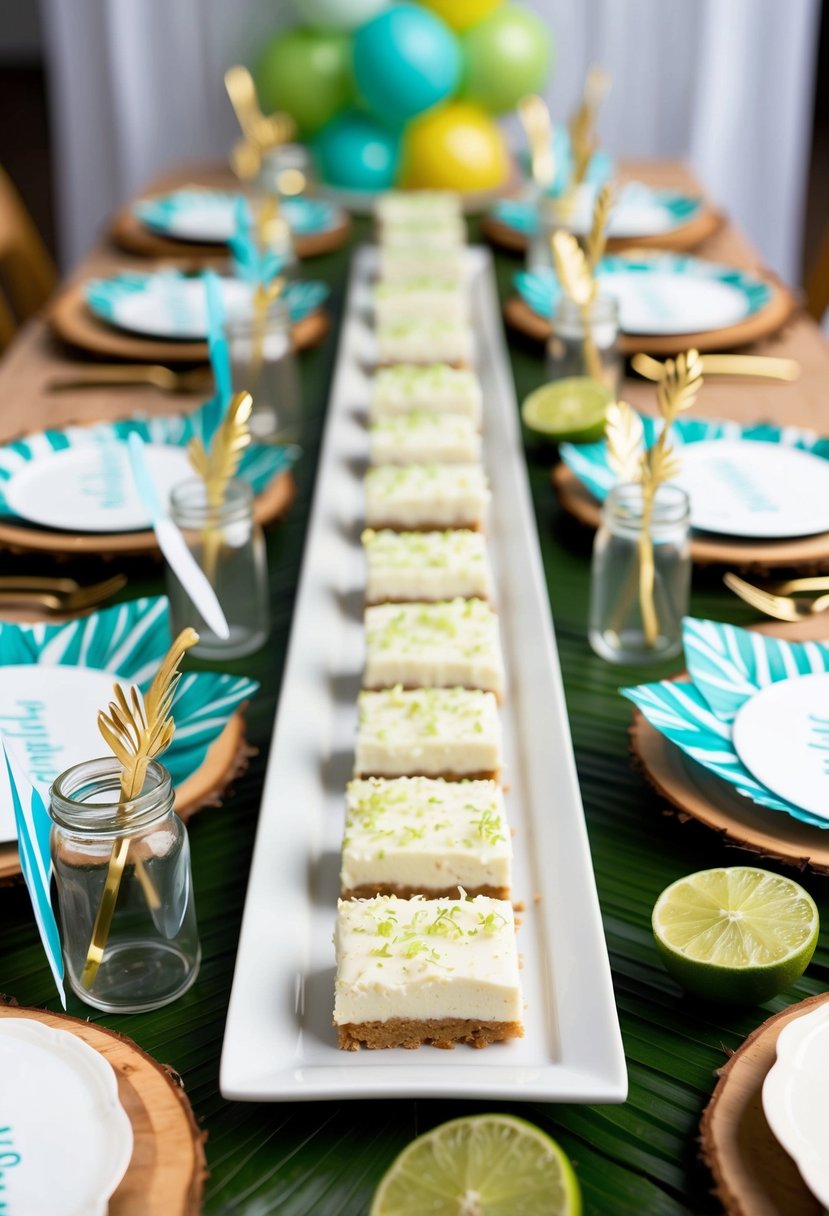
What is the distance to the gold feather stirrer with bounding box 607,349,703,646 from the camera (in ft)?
4.97

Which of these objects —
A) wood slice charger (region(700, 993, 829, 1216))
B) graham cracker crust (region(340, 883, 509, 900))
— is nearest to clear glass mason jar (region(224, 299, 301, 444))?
graham cracker crust (region(340, 883, 509, 900))

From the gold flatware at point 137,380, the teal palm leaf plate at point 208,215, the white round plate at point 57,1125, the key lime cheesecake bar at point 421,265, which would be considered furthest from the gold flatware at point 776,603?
the teal palm leaf plate at point 208,215

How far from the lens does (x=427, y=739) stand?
130 centimetres

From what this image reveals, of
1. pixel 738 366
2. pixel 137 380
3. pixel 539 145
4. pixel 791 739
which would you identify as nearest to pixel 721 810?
pixel 791 739

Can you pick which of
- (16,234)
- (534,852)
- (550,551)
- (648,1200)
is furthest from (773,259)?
(648,1200)

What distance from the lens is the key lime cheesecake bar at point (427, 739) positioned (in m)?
1.29

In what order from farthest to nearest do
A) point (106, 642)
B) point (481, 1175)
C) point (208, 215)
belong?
1. point (208, 215)
2. point (106, 642)
3. point (481, 1175)

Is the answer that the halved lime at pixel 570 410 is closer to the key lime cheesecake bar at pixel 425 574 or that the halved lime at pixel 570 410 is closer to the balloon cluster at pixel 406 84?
the key lime cheesecake bar at pixel 425 574

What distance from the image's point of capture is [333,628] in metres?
1.64

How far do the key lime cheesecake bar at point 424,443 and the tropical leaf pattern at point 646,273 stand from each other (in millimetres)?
565

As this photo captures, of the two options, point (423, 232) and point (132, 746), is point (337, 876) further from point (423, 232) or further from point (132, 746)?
point (423, 232)

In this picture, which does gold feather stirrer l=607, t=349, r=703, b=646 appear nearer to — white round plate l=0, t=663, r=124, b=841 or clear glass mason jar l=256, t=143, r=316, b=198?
white round plate l=0, t=663, r=124, b=841

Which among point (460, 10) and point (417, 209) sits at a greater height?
point (460, 10)

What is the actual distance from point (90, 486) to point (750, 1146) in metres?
1.34
